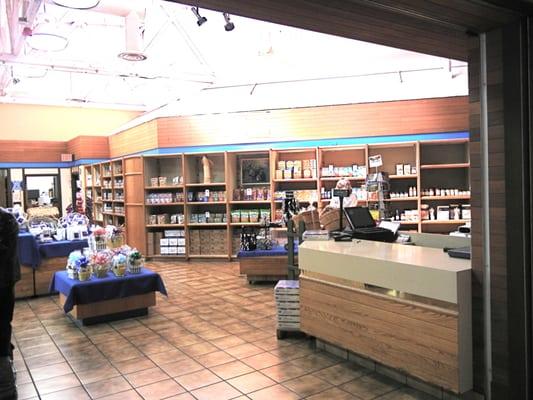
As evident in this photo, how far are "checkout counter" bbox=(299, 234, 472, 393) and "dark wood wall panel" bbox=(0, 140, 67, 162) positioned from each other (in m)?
12.6

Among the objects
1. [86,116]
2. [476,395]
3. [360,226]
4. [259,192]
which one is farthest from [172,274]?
[86,116]

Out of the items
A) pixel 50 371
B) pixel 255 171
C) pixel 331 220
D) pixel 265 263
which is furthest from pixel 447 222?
pixel 50 371

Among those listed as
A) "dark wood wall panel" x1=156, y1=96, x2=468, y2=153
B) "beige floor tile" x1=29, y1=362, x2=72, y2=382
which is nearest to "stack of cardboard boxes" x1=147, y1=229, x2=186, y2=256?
"dark wood wall panel" x1=156, y1=96, x2=468, y2=153

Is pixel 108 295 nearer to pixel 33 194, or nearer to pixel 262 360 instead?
pixel 262 360

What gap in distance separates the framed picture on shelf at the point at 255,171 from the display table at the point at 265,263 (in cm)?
267

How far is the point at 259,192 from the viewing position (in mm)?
9336

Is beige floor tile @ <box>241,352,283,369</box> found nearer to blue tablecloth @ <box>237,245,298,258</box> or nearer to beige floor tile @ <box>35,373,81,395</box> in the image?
beige floor tile @ <box>35,373,81,395</box>

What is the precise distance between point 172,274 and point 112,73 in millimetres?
4838

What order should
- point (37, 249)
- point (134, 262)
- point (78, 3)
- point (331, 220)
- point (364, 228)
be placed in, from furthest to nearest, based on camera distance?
point (37, 249), point (78, 3), point (134, 262), point (331, 220), point (364, 228)

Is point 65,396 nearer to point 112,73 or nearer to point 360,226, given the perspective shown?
point 360,226

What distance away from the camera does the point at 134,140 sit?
447 inches

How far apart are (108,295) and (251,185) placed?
4.81m

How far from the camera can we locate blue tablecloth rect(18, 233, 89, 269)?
6.56 m

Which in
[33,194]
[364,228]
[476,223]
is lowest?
[364,228]
